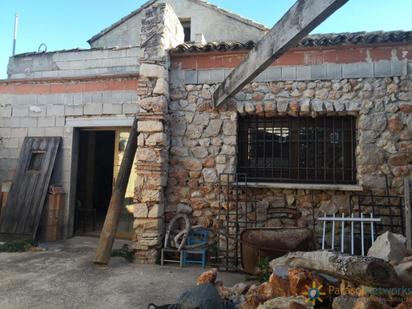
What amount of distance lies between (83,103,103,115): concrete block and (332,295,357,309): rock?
17.9 feet

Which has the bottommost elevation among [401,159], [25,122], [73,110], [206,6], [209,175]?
[209,175]

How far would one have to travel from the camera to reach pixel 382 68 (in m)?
4.67

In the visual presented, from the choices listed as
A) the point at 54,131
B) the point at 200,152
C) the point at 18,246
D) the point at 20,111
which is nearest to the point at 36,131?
the point at 54,131

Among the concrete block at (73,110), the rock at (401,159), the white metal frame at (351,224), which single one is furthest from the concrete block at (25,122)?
the rock at (401,159)

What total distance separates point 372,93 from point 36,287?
17.7 ft

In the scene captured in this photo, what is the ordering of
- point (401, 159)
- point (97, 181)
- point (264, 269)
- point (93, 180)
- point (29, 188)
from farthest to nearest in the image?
point (97, 181) < point (93, 180) < point (29, 188) < point (401, 159) < point (264, 269)

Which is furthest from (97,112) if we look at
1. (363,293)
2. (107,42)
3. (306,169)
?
(107,42)

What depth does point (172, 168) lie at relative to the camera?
520 cm

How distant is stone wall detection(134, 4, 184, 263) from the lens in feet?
15.6

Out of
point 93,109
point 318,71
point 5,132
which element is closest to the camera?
point 318,71

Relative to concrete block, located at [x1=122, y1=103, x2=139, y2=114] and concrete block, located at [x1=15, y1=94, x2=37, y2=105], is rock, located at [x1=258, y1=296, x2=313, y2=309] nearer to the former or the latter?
concrete block, located at [x1=122, y1=103, x2=139, y2=114]

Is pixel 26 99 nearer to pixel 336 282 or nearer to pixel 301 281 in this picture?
pixel 301 281

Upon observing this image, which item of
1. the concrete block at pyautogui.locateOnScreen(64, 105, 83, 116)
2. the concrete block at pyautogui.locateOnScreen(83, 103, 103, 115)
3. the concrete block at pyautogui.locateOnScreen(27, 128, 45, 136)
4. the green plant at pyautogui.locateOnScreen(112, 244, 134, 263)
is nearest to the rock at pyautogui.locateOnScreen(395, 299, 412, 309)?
the green plant at pyautogui.locateOnScreen(112, 244, 134, 263)

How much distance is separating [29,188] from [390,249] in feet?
20.9
